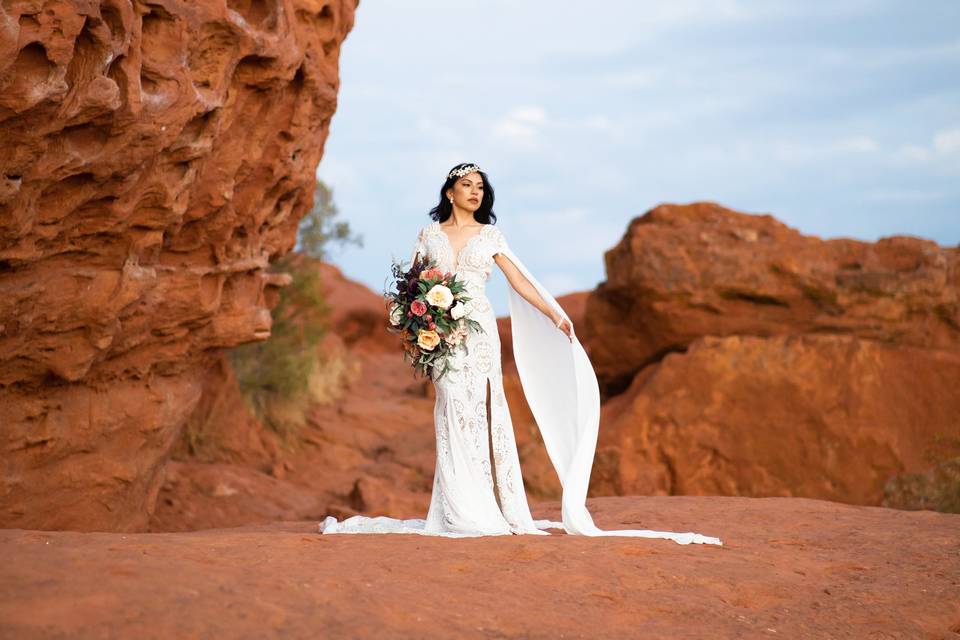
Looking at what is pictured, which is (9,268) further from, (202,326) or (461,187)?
(461,187)

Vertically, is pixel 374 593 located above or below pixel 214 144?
below

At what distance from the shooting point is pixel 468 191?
25.7 ft

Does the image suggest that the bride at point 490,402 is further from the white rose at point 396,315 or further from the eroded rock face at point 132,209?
the eroded rock face at point 132,209

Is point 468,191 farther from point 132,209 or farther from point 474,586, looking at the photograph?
point 474,586

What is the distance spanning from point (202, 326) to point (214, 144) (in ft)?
5.90

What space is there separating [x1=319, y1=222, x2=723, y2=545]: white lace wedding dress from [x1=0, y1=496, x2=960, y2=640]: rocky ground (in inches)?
31.6

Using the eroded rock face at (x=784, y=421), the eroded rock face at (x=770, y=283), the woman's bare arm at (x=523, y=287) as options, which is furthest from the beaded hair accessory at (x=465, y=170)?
the eroded rock face at (x=770, y=283)

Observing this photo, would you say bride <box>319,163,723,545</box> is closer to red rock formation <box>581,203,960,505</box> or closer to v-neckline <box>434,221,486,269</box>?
v-neckline <box>434,221,486,269</box>

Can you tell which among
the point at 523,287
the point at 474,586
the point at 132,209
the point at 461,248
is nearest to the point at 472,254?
the point at 461,248

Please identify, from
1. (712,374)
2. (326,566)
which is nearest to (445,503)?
(326,566)

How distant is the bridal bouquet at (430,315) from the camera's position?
743cm

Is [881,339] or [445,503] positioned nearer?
[445,503]

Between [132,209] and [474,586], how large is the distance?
3.91 meters

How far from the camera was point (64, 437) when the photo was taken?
27.9 feet
